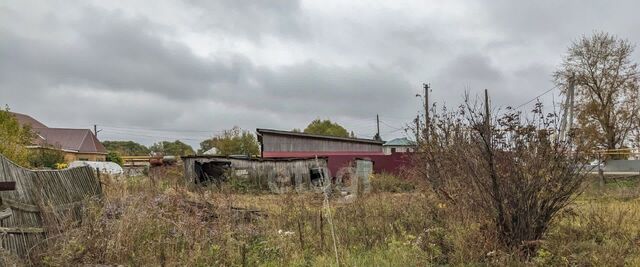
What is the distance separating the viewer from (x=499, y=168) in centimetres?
586

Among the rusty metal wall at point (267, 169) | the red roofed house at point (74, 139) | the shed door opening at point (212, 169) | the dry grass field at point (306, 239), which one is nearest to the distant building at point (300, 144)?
the rusty metal wall at point (267, 169)

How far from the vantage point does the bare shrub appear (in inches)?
226

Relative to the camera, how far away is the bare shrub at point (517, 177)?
226 inches

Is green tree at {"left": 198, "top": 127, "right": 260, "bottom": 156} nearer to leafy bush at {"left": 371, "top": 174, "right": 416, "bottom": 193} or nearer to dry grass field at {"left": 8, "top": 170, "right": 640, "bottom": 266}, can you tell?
leafy bush at {"left": 371, "top": 174, "right": 416, "bottom": 193}

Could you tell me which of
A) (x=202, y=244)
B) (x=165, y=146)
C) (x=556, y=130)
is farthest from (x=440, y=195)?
(x=165, y=146)

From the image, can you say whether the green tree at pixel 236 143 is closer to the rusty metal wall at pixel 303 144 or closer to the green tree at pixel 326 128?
the green tree at pixel 326 128

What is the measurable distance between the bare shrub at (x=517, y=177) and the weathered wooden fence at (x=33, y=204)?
17.6 feet

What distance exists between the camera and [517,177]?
574 cm

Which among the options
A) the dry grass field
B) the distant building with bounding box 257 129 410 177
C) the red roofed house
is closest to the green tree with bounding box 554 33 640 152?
the distant building with bounding box 257 129 410 177

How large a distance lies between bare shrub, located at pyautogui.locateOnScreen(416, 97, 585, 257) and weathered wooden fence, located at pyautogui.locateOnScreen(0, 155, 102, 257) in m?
5.37

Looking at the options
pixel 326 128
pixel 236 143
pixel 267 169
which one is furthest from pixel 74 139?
pixel 267 169

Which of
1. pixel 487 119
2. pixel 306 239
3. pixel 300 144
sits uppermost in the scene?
pixel 300 144

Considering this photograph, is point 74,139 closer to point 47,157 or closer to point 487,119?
point 47,157

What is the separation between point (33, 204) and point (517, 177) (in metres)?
6.01
